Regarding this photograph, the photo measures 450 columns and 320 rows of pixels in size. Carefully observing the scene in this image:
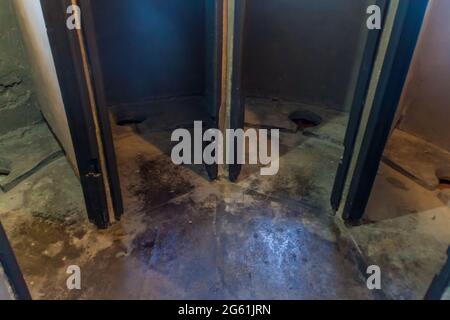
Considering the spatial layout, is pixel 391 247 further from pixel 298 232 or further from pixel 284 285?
pixel 284 285

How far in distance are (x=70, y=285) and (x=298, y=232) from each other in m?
1.16

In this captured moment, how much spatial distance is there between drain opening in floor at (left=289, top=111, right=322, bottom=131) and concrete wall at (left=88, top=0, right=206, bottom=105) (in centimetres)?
94

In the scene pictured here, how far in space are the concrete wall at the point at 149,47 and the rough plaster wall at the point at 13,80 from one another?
58cm

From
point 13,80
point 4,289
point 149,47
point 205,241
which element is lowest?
point 205,241

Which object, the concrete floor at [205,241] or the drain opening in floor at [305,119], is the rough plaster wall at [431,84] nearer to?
the drain opening in floor at [305,119]

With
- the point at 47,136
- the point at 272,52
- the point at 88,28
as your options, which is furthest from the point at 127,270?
the point at 272,52

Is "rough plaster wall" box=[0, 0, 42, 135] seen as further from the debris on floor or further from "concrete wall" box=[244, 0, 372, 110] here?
the debris on floor

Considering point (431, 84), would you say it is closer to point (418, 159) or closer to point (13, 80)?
point (418, 159)

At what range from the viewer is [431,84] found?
255 centimetres

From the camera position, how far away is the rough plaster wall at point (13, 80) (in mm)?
2410

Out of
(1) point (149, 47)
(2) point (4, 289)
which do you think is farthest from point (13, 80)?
(2) point (4, 289)

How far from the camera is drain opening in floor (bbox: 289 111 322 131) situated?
2949 millimetres

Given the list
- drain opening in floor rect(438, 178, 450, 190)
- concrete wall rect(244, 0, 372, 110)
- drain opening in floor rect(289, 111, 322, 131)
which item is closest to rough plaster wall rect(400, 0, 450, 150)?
drain opening in floor rect(438, 178, 450, 190)

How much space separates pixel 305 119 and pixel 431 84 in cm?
98
